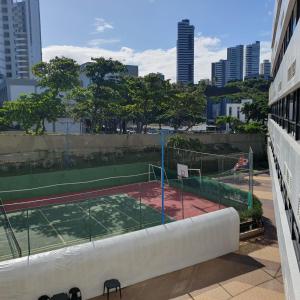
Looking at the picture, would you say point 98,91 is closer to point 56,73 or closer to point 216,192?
point 56,73

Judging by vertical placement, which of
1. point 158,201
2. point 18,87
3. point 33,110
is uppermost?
point 18,87

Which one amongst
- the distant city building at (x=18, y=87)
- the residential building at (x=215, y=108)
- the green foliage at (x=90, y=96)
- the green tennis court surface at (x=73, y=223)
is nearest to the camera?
the green tennis court surface at (x=73, y=223)

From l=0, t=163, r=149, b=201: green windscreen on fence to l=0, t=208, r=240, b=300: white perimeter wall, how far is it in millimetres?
12439

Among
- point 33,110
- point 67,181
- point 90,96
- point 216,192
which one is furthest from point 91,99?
point 216,192

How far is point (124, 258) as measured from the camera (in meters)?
10.8

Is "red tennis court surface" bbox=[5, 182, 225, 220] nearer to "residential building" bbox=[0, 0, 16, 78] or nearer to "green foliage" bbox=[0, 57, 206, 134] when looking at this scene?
"green foliage" bbox=[0, 57, 206, 134]

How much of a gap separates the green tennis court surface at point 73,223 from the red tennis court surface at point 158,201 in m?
0.80

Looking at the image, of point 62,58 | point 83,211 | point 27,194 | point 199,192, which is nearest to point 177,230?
point 83,211

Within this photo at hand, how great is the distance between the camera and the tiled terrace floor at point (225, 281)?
10.3 metres

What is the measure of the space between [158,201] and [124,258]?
12.2 metres

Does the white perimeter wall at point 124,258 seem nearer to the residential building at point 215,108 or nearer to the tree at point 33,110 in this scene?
the tree at point 33,110

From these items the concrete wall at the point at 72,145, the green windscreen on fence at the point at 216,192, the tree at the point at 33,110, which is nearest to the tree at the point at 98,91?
the tree at the point at 33,110

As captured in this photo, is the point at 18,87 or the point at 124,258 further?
the point at 18,87

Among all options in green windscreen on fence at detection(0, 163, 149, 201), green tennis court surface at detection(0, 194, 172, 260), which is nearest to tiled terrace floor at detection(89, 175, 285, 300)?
green tennis court surface at detection(0, 194, 172, 260)
